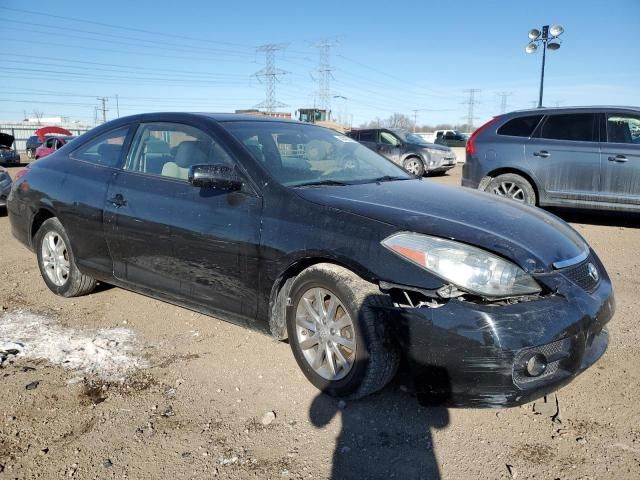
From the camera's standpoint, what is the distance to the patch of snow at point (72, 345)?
11.3 feet

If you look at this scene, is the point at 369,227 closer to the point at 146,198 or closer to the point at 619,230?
the point at 146,198

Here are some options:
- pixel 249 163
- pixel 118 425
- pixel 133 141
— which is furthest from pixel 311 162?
pixel 118 425

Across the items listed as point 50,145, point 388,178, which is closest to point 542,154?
point 388,178

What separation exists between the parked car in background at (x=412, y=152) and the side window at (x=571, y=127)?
8.48 metres

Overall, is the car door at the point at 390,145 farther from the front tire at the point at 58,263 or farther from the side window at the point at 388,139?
the front tire at the point at 58,263

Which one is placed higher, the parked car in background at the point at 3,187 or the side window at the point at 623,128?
the side window at the point at 623,128

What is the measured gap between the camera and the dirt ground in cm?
240

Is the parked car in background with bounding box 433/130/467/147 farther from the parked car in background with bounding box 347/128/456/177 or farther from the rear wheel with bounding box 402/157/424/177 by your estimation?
the rear wheel with bounding box 402/157/424/177

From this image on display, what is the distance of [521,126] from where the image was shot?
26.0 feet

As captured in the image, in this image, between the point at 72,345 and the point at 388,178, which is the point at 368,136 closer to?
the point at 388,178

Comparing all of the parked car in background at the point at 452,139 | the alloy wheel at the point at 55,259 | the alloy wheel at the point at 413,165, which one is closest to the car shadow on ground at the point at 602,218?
the alloy wheel at the point at 55,259

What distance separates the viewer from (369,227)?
9.05ft

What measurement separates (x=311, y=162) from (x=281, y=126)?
21.8 inches

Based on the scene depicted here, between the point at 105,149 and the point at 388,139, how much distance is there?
13629 millimetres
